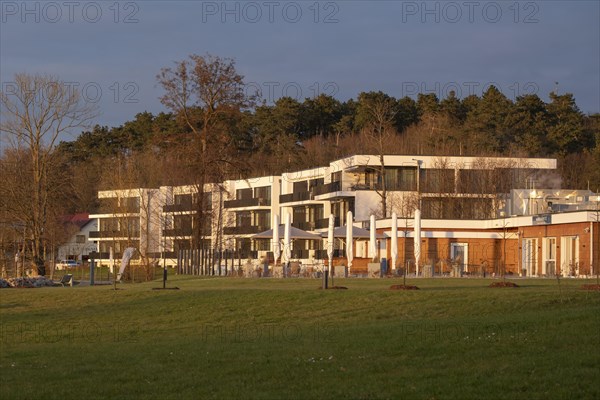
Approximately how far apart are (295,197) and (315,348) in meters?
64.8

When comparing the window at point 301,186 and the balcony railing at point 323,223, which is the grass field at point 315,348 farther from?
the window at point 301,186

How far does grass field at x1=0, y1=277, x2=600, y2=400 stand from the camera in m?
13.1

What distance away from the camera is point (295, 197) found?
82.0 metres

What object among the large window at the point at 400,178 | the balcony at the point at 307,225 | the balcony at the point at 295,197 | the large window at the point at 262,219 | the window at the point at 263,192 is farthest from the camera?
the window at the point at 263,192

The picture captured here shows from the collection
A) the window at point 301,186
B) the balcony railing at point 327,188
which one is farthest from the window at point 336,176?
the window at point 301,186

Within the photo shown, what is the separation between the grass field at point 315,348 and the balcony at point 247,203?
56.9 metres

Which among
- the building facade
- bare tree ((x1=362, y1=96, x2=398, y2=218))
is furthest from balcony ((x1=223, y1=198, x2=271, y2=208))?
bare tree ((x1=362, y1=96, x2=398, y2=218))

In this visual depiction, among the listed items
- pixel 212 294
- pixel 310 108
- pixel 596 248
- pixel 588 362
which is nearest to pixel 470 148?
pixel 310 108

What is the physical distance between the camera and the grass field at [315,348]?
13109 mm

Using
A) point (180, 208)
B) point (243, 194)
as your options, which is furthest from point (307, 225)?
point (180, 208)

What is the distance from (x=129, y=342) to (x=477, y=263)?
1443 inches

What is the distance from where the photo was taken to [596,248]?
44.8 metres

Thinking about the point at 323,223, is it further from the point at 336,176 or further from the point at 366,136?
the point at 366,136

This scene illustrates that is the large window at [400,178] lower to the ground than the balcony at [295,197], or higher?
higher
